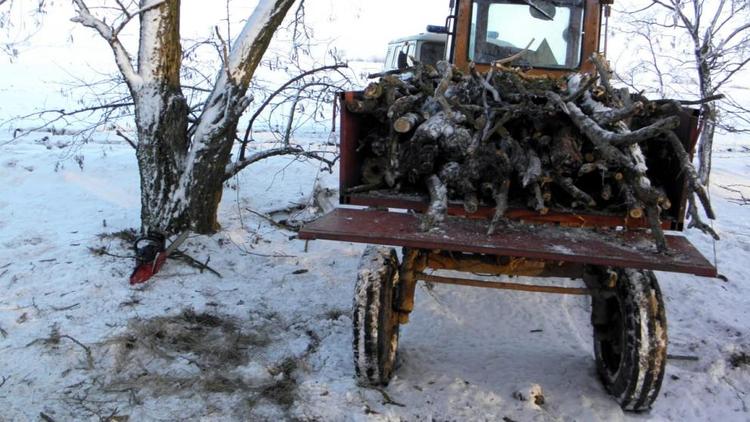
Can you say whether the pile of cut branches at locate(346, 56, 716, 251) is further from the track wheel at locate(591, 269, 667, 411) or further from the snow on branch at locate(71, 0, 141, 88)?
the snow on branch at locate(71, 0, 141, 88)

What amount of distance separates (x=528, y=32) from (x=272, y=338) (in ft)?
10.7

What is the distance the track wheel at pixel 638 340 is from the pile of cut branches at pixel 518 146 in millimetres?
402

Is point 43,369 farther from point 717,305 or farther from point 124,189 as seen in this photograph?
point 717,305

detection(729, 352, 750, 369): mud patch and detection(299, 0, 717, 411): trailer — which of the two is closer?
detection(299, 0, 717, 411): trailer

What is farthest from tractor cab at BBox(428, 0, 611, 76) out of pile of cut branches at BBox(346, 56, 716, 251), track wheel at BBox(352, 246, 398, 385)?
track wheel at BBox(352, 246, 398, 385)

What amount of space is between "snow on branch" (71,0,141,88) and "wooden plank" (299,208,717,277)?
2902 millimetres

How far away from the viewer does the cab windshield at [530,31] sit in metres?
5.10

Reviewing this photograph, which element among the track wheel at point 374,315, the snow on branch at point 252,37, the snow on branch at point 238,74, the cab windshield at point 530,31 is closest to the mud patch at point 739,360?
the track wheel at point 374,315

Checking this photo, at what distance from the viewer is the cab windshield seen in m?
5.10

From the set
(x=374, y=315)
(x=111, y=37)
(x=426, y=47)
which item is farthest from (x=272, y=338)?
(x=426, y=47)

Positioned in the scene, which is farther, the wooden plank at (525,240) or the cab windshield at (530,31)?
the cab windshield at (530,31)

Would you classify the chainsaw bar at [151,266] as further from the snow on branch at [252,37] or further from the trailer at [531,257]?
the trailer at [531,257]

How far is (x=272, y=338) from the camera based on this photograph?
4219 mm

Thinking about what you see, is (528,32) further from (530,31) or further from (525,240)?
(525,240)
